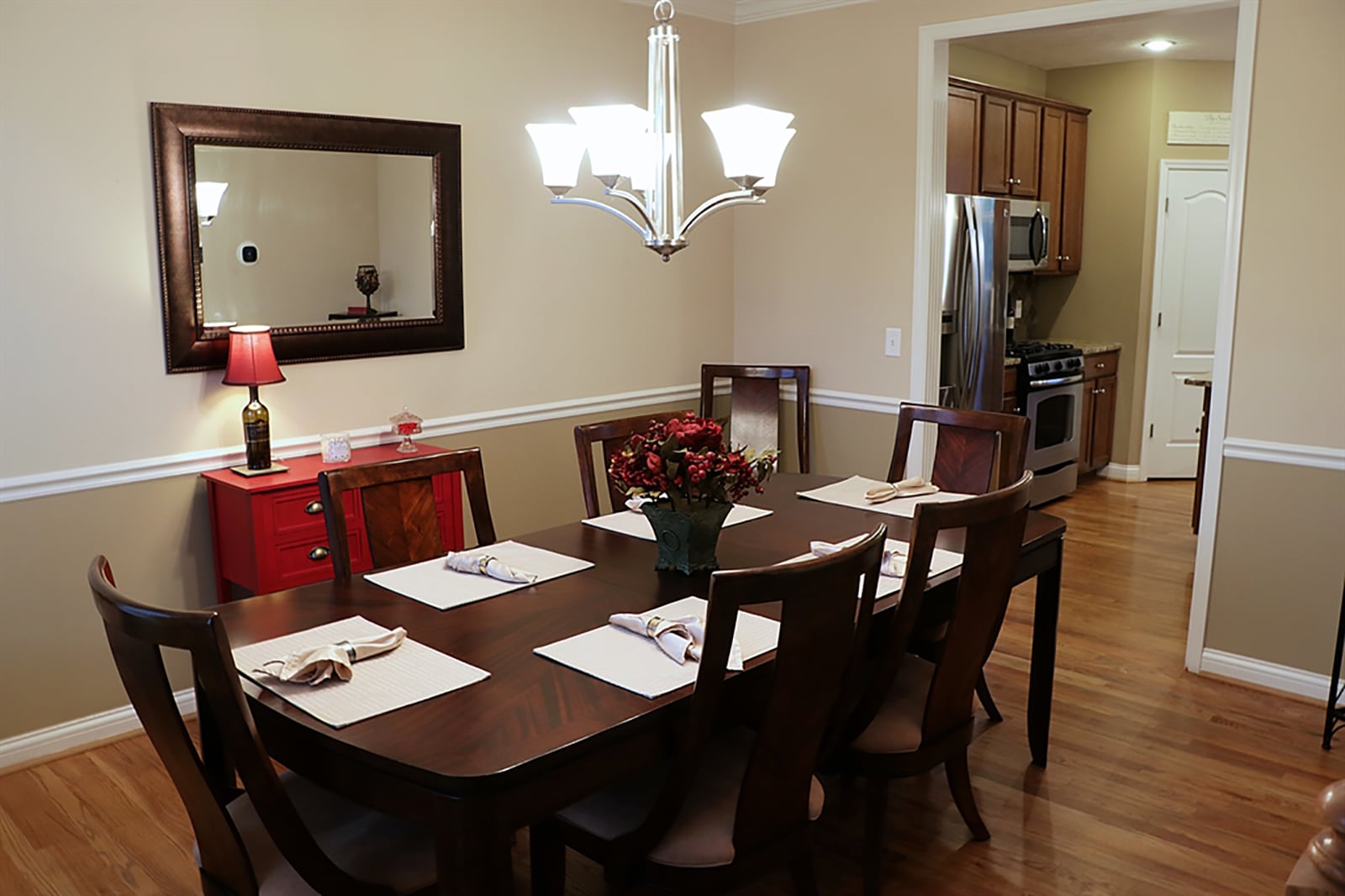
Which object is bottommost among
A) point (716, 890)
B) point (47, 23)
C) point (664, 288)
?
point (716, 890)

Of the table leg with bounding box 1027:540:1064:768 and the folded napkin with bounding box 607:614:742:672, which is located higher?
the folded napkin with bounding box 607:614:742:672

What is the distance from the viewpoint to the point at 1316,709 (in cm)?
352

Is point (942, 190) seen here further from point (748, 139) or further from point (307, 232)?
point (307, 232)

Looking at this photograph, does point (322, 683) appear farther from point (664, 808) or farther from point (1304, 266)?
point (1304, 266)

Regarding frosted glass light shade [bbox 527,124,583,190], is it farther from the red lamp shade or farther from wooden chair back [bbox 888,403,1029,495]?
wooden chair back [bbox 888,403,1029,495]

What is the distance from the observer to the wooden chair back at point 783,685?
173 cm

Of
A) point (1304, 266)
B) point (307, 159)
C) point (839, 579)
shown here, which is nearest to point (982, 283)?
point (1304, 266)

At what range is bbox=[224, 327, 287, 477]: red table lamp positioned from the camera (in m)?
3.29

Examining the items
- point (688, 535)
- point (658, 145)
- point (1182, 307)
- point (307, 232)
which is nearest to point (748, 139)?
point (658, 145)

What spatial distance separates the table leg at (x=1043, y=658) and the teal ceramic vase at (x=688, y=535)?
3.52ft

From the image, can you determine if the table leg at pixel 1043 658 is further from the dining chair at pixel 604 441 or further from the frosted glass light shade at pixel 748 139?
the frosted glass light shade at pixel 748 139

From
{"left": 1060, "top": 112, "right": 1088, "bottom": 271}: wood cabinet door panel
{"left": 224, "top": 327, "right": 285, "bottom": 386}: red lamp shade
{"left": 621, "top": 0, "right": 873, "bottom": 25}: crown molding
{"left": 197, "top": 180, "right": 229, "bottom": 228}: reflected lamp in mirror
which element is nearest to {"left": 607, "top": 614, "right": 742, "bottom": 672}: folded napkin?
{"left": 224, "top": 327, "right": 285, "bottom": 386}: red lamp shade

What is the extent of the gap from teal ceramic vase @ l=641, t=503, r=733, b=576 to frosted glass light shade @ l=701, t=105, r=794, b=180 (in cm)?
82

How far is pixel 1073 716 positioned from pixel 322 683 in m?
2.51
